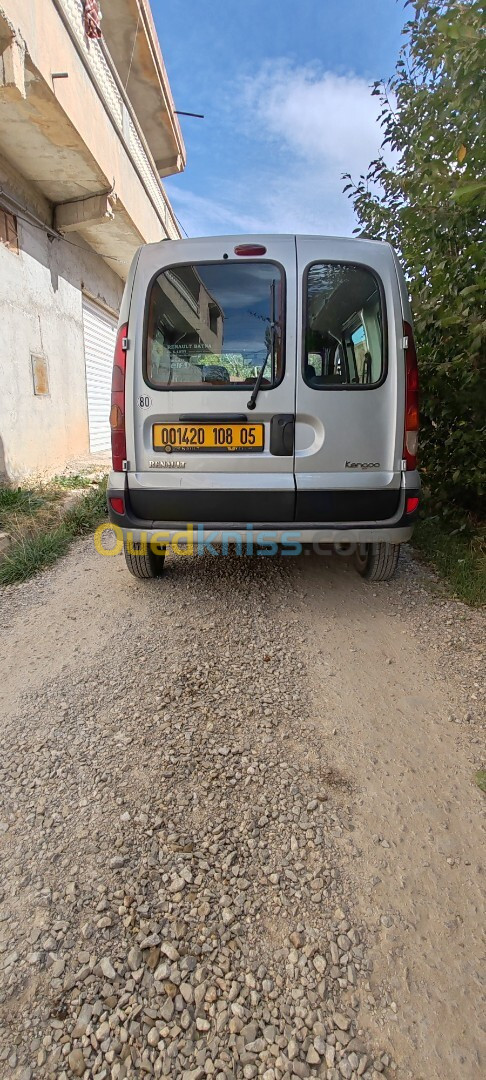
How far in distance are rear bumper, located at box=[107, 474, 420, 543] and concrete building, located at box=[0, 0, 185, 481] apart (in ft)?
10.7

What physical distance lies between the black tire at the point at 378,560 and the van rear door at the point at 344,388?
0.51m

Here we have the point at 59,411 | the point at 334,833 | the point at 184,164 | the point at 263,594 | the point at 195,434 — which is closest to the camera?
the point at 334,833

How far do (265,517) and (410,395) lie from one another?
105 centimetres

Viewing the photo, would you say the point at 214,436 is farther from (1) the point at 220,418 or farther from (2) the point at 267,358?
(2) the point at 267,358

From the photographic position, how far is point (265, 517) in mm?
2738

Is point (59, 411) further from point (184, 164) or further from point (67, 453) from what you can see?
point (184, 164)

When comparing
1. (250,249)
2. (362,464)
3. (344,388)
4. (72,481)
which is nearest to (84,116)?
(72,481)

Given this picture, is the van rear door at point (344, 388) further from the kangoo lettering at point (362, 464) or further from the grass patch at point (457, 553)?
the grass patch at point (457, 553)

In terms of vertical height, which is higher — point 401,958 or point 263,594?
point 263,594

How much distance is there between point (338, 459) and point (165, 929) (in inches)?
85.7

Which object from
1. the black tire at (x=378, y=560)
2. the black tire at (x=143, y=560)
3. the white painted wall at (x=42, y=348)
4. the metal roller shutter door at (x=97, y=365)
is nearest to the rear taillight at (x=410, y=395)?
the black tire at (x=378, y=560)

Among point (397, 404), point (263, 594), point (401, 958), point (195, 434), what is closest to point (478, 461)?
point (397, 404)

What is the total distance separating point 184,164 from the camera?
13445 millimetres

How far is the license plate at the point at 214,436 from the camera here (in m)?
2.67
